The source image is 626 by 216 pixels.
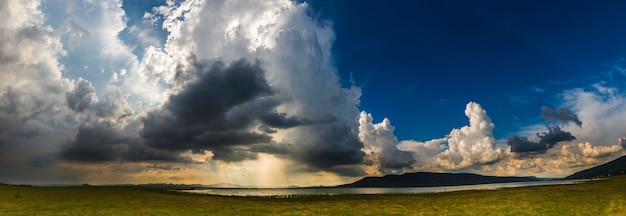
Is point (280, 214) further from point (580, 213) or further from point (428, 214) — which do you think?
point (580, 213)

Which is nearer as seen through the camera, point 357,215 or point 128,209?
point 357,215

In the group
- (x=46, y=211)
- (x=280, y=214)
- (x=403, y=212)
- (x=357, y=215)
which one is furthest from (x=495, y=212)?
(x=46, y=211)

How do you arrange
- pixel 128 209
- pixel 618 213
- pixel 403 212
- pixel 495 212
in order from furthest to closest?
pixel 128 209, pixel 403 212, pixel 495 212, pixel 618 213

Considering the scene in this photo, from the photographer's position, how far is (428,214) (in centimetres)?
4438

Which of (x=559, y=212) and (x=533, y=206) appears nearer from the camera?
(x=559, y=212)

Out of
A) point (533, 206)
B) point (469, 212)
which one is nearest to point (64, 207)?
point (469, 212)

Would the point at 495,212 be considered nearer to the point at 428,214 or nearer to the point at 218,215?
the point at 428,214

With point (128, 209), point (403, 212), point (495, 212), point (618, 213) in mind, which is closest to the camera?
point (618, 213)

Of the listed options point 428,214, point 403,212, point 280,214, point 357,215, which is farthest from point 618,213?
point 280,214

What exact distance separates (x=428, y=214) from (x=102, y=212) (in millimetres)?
42891

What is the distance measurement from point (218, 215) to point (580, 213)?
4349 cm

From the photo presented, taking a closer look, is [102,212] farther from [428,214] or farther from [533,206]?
[533,206]

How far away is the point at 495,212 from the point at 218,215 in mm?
35110

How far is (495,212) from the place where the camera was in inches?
1711
